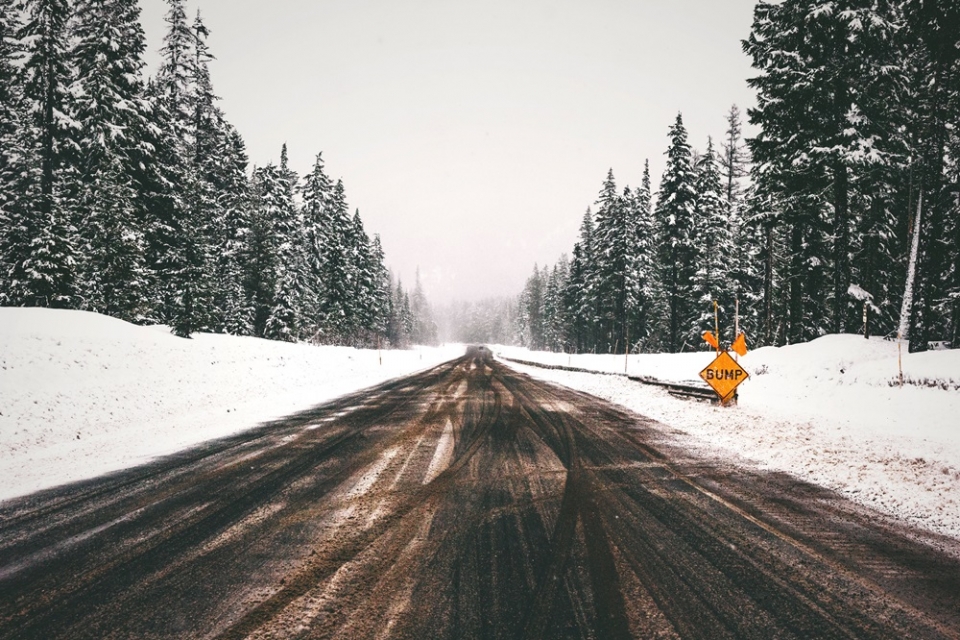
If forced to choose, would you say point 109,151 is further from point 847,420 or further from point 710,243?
point 710,243

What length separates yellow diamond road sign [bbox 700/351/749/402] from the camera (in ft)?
35.8

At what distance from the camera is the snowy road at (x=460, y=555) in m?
2.56

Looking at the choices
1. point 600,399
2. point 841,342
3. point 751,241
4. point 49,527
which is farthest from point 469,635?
point 751,241

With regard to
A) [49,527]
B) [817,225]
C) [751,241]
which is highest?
[751,241]

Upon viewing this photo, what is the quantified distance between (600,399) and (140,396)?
12.5 meters

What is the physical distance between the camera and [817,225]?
2088 cm

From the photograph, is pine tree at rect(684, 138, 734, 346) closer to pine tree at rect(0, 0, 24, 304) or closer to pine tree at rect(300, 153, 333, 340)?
pine tree at rect(300, 153, 333, 340)

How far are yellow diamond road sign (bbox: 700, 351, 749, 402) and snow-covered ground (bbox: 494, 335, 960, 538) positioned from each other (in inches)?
19.2

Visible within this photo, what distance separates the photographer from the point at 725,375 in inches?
433

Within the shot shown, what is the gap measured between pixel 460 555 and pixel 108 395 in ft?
35.6

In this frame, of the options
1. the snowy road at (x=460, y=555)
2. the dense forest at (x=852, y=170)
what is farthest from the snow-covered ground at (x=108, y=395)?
the dense forest at (x=852, y=170)

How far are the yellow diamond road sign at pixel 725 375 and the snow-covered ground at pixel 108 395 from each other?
436 inches

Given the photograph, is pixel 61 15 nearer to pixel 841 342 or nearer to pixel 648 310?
pixel 841 342

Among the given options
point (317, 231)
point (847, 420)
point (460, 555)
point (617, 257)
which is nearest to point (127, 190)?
point (317, 231)
